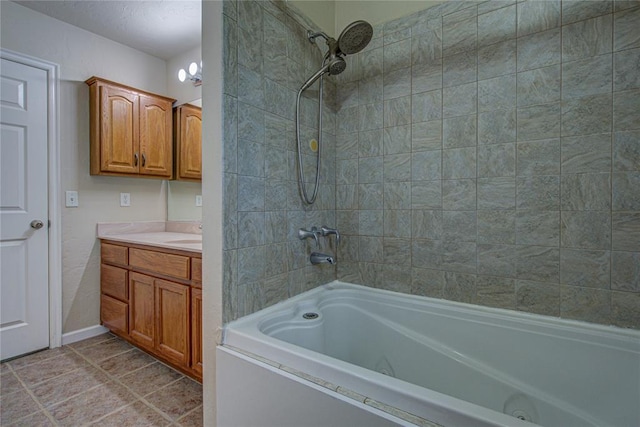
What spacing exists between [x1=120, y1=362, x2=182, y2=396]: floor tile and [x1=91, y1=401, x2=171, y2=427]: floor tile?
13cm

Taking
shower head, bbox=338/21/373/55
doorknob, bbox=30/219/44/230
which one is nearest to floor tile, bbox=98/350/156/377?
doorknob, bbox=30/219/44/230

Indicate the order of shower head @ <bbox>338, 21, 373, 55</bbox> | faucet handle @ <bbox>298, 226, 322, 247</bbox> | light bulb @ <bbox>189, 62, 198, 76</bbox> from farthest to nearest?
light bulb @ <bbox>189, 62, 198, 76</bbox>, faucet handle @ <bbox>298, 226, 322, 247</bbox>, shower head @ <bbox>338, 21, 373, 55</bbox>

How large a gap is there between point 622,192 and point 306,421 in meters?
1.45

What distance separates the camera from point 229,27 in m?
1.22

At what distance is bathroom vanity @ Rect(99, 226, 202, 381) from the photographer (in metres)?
1.69

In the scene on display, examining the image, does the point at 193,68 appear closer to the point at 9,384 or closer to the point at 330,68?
the point at 330,68

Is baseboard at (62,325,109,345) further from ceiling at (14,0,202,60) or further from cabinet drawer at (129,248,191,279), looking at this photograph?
ceiling at (14,0,202,60)

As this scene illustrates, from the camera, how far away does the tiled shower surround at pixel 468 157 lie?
47.8 inches

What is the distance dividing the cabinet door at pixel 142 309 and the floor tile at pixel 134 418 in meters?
0.44

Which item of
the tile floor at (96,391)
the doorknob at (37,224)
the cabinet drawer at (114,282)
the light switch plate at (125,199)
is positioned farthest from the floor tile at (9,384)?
the light switch plate at (125,199)

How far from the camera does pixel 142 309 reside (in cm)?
205

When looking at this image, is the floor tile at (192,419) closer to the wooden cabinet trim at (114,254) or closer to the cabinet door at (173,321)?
the cabinet door at (173,321)

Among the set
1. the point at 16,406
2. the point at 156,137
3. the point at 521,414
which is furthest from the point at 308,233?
the point at 156,137

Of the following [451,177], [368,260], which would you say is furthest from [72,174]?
[451,177]
